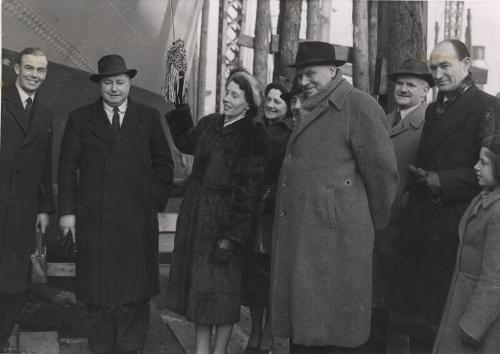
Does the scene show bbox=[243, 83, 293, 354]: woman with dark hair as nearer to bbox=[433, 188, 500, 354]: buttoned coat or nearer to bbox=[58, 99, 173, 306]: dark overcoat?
bbox=[58, 99, 173, 306]: dark overcoat

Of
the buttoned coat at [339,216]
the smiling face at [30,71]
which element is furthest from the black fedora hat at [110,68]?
the buttoned coat at [339,216]

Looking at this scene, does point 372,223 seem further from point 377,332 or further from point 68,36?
point 68,36

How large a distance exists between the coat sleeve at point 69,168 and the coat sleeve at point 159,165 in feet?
1.59

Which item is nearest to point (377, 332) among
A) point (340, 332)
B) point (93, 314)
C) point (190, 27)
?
point (340, 332)

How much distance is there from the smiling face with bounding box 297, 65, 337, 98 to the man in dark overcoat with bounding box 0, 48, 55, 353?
1.66 metres

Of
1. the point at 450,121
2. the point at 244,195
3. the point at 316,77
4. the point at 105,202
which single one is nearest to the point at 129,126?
the point at 105,202

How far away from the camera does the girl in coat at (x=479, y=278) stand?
2.72 metres

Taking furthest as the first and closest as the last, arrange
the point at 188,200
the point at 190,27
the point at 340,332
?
the point at 190,27
the point at 188,200
the point at 340,332

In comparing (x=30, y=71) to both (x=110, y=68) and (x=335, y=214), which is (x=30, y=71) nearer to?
(x=110, y=68)

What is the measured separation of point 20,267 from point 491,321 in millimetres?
2716

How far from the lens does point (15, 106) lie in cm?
396

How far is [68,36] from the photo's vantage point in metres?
6.52

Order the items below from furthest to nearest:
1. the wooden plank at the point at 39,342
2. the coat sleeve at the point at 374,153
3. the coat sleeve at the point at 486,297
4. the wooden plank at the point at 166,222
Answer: the wooden plank at the point at 166,222 → the wooden plank at the point at 39,342 → the coat sleeve at the point at 374,153 → the coat sleeve at the point at 486,297

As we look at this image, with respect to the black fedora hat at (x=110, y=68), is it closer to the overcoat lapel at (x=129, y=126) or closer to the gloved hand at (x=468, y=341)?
the overcoat lapel at (x=129, y=126)
